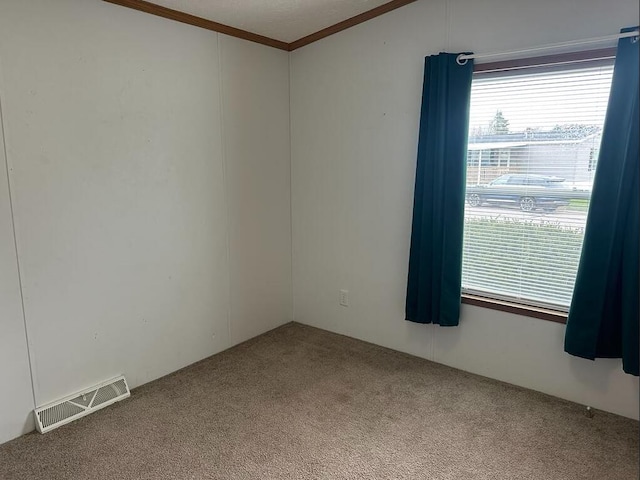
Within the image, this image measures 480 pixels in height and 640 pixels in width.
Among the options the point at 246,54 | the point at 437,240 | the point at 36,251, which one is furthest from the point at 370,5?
the point at 36,251

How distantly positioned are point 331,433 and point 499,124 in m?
1.97

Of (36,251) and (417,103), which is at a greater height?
(417,103)

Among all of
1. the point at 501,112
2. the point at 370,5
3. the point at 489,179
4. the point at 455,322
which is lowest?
the point at 455,322

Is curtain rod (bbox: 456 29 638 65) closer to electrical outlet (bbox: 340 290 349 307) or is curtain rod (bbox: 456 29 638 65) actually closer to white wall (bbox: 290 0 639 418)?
white wall (bbox: 290 0 639 418)

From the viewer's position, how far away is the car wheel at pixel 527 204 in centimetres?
257

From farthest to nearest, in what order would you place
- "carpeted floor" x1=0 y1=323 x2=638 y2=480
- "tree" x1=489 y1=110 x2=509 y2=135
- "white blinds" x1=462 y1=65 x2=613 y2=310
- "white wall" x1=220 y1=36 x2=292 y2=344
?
"white wall" x1=220 y1=36 x2=292 y2=344 < "tree" x1=489 y1=110 x2=509 y2=135 < "white blinds" x1=462 y1=65 x2=613 y2=310 < "carpeted floor" x1=0 y1=323 x2=638 y2=480

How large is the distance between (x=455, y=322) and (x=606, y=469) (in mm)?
1058

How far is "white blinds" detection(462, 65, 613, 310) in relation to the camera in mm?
2367

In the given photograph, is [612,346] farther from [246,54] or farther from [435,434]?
[246,54]

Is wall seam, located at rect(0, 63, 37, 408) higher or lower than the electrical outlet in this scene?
higher

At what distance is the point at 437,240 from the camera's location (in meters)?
2.78

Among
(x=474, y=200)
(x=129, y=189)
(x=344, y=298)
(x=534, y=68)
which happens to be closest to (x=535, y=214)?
(x=474, y=200)

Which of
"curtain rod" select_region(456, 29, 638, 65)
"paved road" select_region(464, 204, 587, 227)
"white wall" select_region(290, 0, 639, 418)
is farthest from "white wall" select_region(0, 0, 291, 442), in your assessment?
"paved road" select_region(464, 204, 587, 227)

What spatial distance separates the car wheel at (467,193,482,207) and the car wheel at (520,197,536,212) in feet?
0.80
